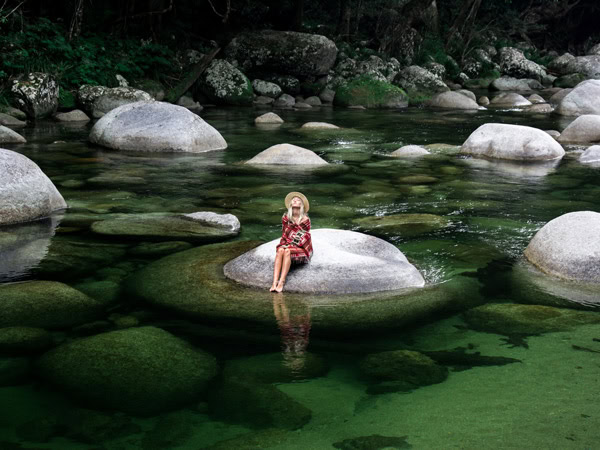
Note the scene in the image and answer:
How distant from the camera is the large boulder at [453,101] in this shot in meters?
17.8

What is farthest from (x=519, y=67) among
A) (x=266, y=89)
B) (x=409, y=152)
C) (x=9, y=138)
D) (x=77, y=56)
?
(x=9, y=138)

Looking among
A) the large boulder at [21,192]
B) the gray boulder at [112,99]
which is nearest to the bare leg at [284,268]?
the large boulder at [21,192]

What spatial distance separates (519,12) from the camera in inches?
1235

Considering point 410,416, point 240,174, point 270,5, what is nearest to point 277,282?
point 410,416

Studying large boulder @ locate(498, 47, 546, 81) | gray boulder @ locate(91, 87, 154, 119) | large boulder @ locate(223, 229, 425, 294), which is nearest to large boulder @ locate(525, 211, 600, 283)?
large boulder @ locate(223, 229, 425, 294)

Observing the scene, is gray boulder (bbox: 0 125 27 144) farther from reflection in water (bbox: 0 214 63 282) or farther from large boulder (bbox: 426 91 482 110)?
large boulder (bbox: 426 91 482 110)

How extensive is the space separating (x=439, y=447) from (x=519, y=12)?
103 feet

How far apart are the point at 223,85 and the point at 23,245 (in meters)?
11.8

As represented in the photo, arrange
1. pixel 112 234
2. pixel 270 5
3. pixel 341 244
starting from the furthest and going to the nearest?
pixel 270 5 → pixel 112 234 → pixel 341 244

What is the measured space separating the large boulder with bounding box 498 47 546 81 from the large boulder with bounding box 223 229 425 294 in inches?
861

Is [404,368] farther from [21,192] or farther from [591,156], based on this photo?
[591,156]

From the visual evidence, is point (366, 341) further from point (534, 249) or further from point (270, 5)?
point (270, 5)

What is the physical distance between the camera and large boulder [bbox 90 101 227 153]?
34.6 feet

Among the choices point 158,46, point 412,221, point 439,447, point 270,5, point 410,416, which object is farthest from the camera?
point 270,5
